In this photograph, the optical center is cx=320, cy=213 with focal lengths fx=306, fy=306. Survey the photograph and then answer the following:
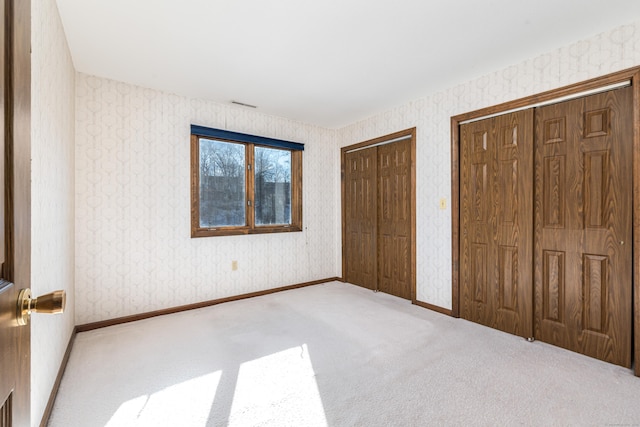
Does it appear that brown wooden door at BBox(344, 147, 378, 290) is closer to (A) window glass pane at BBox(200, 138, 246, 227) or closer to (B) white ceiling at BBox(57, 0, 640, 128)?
(B) white ceiling at BBox(57, 0, 640, 128)

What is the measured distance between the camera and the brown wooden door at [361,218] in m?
4.34

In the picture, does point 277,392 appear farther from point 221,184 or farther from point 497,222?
A: point 221,184

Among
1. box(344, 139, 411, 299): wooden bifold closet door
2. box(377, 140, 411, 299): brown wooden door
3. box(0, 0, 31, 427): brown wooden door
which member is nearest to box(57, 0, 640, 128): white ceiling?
box(377, 140, 411, 299): brown wooden door

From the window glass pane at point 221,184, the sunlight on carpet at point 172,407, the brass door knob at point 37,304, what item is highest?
the window glass pane at point 221,184

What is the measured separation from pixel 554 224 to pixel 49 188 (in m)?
3.71

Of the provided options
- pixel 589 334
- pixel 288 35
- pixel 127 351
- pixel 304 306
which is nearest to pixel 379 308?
pixel 304 306

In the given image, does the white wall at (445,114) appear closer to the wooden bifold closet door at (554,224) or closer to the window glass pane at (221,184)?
the wooden bifold closet door at (554,224)

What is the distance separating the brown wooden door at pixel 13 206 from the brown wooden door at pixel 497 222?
3239mm

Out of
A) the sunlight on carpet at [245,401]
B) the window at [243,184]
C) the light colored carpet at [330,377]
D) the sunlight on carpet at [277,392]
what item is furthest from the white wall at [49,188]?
the window at [243,184]

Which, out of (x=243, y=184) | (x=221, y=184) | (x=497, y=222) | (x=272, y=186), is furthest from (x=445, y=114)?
(x=221, y=184)

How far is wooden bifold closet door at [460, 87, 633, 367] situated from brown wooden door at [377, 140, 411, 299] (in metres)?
0.76

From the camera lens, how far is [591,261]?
2.38m

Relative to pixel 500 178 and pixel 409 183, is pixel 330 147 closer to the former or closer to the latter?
pixel 409 183

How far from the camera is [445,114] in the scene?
11.0ft
